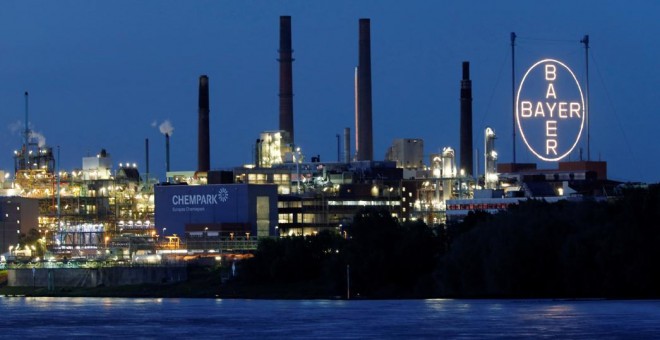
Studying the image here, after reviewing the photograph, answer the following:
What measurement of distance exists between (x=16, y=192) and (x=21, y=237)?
15.5 meters

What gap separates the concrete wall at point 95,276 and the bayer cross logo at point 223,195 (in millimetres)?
28344

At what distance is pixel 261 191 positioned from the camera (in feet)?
527

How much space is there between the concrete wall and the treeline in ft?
44.1

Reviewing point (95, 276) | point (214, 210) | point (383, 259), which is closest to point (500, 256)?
point (383, 259)

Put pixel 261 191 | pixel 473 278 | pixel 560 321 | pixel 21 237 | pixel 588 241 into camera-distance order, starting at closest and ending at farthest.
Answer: pixel 560 321 < pixel 588 241 < pixel 473 278 < pixel 261 191 < pixel 21 237

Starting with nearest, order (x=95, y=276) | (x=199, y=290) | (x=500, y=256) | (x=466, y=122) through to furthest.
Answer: (x=500, y=256), (x=199, y=290), (x=95, y=276), (x=466, y=122)

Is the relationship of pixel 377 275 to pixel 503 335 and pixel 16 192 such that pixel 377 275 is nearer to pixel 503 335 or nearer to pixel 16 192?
pixel 503 335

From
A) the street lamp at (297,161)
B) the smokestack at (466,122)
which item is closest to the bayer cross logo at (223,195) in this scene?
the street lamp at (297,161)

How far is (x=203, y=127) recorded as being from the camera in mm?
177375

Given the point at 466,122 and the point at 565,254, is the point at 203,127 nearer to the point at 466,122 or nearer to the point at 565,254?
the point at 466,122

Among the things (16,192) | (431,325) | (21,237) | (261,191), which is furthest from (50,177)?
(431,325)

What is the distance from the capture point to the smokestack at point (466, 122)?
18200 centimetres

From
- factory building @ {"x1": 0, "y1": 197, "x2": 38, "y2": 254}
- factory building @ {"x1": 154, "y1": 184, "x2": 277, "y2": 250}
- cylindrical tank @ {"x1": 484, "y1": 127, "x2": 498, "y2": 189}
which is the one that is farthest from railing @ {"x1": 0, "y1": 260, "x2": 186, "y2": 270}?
cylindrical tank @ {"x1": 484, "y1": 127, "x2": 498, "y2": 189}

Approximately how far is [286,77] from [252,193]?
30.8 meters
